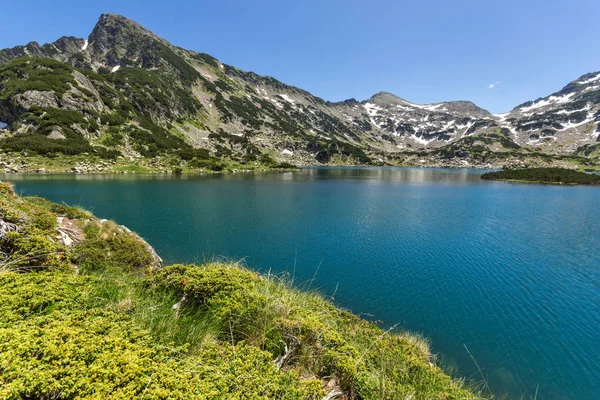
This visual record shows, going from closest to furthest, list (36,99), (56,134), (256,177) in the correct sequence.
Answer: (56,134) < (256,177) < (36,99)

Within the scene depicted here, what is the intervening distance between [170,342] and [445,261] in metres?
25.5

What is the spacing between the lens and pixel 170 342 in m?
5.70

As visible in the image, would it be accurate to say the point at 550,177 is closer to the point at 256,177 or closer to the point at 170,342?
the point at 256,177

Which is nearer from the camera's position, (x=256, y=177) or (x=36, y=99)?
(x=256, y=177)

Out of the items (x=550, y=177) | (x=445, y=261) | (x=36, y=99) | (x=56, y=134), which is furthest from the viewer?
(x=36, y=99)

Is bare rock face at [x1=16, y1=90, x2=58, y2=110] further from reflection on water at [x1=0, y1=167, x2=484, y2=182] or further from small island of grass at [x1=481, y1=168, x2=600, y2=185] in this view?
small island of grass at [x1=481, y1=168, x2=600, y2=185]

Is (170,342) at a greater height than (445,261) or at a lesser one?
greater

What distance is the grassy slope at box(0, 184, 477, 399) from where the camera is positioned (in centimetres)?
392

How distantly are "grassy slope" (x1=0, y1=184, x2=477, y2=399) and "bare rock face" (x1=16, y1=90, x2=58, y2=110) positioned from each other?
458ft

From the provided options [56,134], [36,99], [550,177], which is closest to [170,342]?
[56,134]

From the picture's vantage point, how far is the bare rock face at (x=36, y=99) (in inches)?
4173

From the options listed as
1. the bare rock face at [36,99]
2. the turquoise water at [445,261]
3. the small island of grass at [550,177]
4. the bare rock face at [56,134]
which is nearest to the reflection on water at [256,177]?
the small island of grass at [550,177]

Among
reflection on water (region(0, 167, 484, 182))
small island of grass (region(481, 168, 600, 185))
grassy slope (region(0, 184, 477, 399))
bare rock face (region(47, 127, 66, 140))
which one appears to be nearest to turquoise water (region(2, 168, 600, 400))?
grassy slope (region(0, 184, 477, 399))

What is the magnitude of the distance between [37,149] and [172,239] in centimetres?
9757
